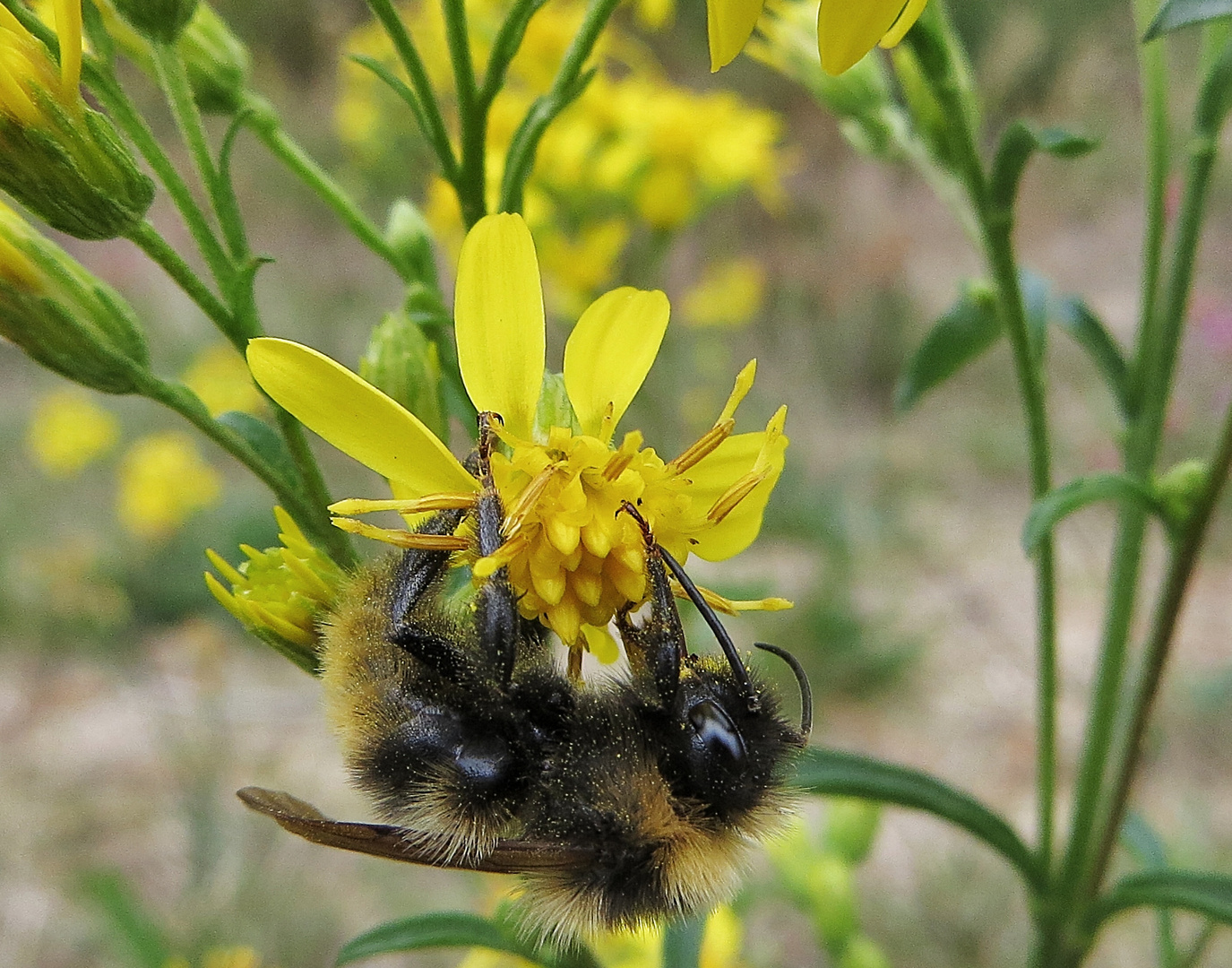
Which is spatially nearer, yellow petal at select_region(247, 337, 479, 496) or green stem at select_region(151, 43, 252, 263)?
yellow petal at select_region(247, 337, 479, 496)

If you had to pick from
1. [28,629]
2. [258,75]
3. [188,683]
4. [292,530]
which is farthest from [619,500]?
[258,75]

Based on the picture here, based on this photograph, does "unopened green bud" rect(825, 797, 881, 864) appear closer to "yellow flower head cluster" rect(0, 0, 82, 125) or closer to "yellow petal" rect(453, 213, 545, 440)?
"yellow petal" rect(453, 213, 545, 440)

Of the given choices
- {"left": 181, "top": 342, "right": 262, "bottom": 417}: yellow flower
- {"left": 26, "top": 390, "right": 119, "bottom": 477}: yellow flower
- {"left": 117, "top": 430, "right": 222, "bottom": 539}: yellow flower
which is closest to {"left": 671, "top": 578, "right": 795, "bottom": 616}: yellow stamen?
{"left": 181, "top": 342, "right": 262, "bottom": 417}: yellow flower

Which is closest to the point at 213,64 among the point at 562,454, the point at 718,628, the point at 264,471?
the point at 264,471

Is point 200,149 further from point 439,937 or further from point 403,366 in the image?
point 439,937

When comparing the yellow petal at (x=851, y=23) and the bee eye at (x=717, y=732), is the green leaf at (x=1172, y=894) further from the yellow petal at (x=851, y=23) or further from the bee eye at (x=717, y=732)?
the yellow petal at (x=851, y=23)

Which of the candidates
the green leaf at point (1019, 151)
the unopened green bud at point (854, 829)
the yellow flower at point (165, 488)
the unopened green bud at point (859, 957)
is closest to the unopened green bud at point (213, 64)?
the green leaf at point (1019, 151)
